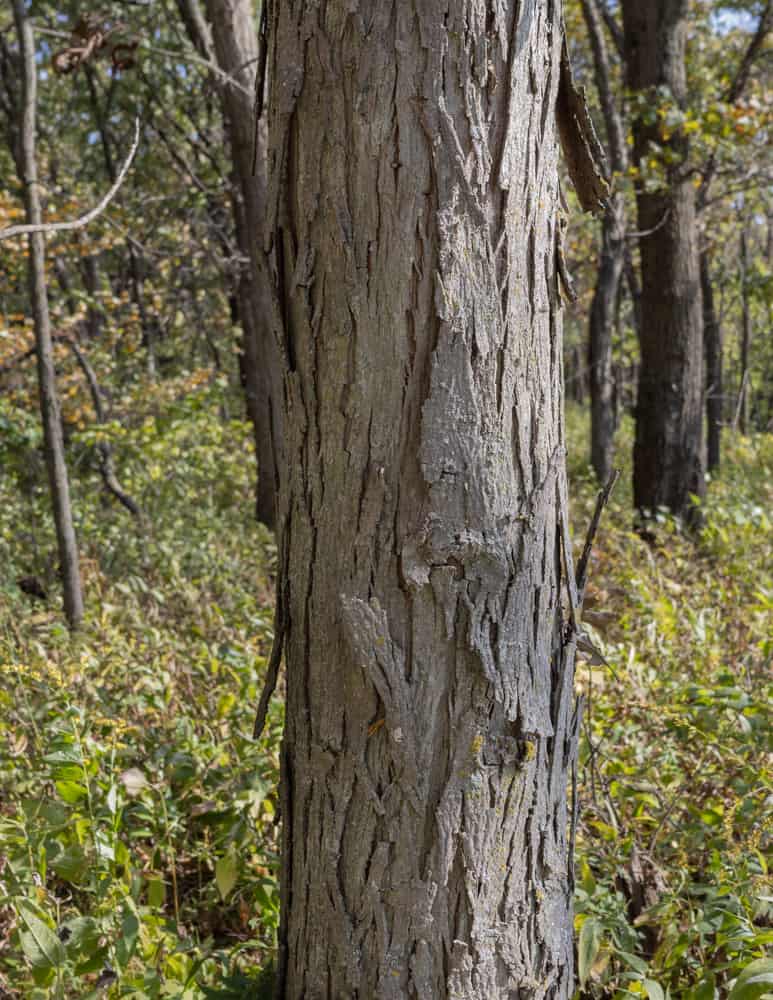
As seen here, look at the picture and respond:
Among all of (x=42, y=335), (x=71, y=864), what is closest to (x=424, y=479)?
(x=71, y=864)

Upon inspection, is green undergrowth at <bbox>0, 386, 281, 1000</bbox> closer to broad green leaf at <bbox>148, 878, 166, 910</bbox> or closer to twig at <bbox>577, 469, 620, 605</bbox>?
broad green leaf at <bbox>148, 878, 166, 910</bbox>

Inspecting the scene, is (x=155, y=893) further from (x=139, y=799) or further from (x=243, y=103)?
(x=243, y=103)

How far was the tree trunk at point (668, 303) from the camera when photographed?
6.45m

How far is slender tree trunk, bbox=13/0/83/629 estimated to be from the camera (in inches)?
155

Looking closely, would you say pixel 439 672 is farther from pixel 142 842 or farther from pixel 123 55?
pixel 123 55

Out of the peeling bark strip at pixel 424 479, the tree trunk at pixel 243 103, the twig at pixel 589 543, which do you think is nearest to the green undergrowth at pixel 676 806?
the twig at pixel 589 543

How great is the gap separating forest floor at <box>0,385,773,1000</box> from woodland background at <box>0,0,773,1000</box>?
11mm

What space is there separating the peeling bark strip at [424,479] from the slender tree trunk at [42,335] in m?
2.88

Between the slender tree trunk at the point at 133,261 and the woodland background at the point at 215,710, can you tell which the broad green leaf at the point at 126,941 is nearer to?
the woodland background at the point at 215,710

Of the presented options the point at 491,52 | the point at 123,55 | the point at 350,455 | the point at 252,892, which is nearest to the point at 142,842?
the point at 252,892

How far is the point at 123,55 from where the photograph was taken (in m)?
5.19

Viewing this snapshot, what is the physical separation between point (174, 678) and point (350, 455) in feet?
7.21

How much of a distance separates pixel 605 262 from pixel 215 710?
7526 mm

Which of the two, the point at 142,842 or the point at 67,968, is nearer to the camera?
the point at 67,968
